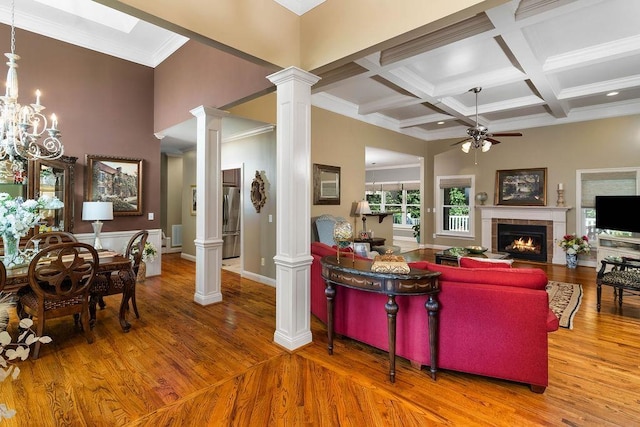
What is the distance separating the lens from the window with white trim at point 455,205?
26.8 ft

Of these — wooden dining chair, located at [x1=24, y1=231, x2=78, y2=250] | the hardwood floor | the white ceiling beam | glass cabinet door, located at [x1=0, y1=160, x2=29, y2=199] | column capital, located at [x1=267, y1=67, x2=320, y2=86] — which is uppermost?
the white ceiling beam

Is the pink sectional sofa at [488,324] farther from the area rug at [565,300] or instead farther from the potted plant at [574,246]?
the potted plant at [574,246]

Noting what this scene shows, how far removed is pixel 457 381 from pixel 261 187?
4003mm

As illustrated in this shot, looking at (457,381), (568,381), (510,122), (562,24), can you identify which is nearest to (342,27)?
(562,24)

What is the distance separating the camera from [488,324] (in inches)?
93.8

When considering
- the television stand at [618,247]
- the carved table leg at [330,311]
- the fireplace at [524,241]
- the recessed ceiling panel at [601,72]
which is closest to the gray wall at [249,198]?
the carved table leg at [330,311]

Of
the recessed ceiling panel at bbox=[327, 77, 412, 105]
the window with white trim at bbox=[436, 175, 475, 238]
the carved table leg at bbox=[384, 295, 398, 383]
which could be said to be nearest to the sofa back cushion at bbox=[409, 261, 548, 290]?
the carved table leg at bbox=[384, 295, 398, 383]

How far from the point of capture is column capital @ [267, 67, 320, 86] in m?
2.89

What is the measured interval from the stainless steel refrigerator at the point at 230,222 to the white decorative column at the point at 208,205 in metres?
3.18

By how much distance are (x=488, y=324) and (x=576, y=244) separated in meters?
A: 5.49

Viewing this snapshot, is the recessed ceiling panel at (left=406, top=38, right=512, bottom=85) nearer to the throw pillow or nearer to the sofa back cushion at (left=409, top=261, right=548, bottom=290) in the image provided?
the throw pillow

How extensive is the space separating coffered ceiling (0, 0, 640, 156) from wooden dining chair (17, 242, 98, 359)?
3019mm

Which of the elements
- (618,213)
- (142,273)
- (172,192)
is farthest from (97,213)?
(618,213)

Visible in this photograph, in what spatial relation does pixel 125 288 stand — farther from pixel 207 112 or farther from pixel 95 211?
pixel 207 112
